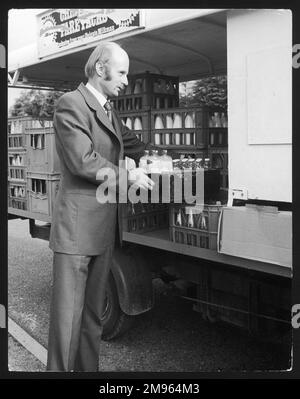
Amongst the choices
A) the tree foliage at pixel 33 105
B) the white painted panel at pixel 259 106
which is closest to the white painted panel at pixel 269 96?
the white painted panel at pixel 259 106

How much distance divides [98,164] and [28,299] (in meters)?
2.96

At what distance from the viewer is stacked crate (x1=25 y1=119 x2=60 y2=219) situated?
4.50 m

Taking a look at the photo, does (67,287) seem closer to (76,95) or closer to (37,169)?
(76,95)

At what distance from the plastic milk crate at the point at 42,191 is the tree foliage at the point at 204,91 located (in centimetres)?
136

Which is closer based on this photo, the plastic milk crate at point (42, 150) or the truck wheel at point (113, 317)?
the truck wheel at point (113, 317)

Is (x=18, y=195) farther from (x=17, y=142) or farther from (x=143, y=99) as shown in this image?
(x=143, y=99)

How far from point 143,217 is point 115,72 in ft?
4.17

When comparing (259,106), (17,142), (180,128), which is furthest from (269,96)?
(17,142)

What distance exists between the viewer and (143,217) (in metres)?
3.82

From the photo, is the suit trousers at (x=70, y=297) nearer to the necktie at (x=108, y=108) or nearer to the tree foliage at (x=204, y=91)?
the necktie at (x=108, y=108)

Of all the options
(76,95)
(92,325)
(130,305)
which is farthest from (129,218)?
(76,95)

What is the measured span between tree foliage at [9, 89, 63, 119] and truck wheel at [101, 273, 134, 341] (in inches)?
72.0

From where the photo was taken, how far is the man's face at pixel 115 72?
9.42 feet
